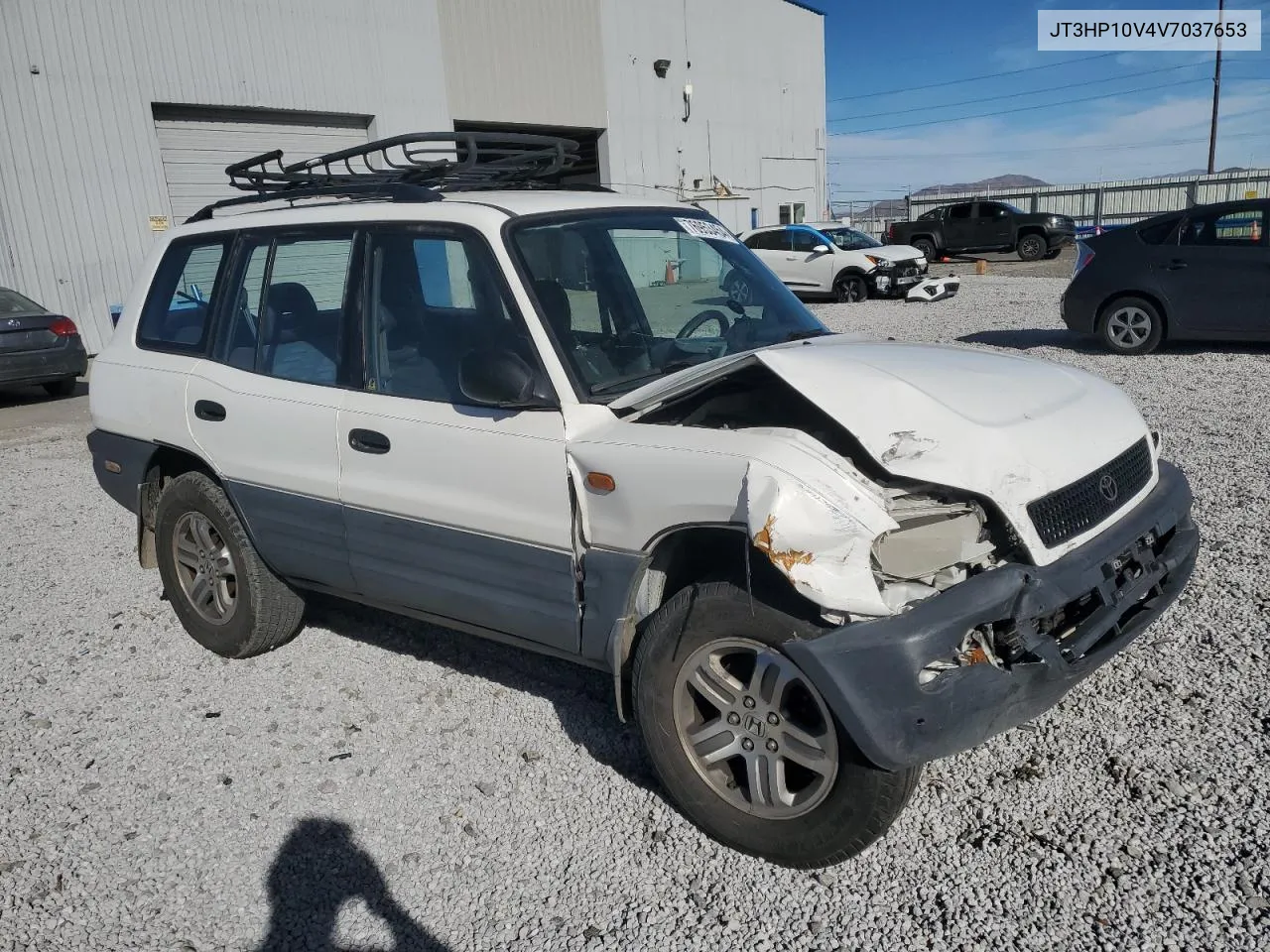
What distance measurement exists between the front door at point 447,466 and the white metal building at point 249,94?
41.8ft

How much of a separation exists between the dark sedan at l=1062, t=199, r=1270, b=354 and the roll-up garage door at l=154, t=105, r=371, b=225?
13.1 m

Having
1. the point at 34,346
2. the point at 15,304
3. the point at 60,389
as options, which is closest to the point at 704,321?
the point at 34,346

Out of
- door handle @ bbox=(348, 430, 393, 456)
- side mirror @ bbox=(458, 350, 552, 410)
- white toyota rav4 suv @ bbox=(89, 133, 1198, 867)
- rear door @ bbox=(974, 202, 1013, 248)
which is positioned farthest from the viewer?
rear door @ bbox=(974, 202, 1013, 248)

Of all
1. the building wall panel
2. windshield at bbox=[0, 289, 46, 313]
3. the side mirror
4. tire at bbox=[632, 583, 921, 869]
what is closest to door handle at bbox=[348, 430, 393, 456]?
the side mirror

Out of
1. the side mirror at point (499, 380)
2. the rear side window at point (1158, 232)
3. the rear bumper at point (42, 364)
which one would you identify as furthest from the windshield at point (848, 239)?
the side mirror at point (499, 380)

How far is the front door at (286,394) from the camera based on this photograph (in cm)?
380

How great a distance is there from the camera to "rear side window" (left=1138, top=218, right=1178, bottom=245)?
10391mm

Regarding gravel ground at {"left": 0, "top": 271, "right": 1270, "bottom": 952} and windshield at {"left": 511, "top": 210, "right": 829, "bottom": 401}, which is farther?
windshield at {"left": 511, "top": 210, "right": 829, "bottom": 401}

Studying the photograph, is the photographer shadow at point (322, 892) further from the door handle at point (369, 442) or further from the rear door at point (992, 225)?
the rear door at point (992, 225)

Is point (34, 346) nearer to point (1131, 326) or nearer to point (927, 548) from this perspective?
point (927, 548)

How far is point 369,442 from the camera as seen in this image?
3605mm

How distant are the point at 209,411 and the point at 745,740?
2.74 meters

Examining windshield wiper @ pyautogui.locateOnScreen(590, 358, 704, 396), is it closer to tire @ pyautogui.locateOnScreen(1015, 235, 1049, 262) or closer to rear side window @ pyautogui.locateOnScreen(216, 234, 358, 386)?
rear side window @ pyautogui.locateOnScreen(216, 234, 358, 386)

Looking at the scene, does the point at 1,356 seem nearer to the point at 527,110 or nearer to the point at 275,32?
the point at 275,32
